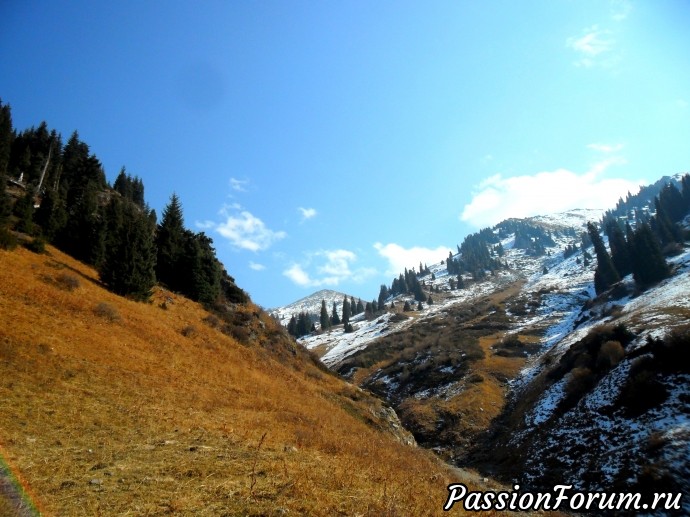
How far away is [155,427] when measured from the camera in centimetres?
1384

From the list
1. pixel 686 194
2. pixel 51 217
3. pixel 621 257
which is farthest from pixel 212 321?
pixel 686 194

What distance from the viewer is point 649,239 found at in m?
81.4

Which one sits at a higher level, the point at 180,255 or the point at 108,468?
the point at 180,255

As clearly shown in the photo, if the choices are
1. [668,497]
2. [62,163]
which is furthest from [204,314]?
[62,163]

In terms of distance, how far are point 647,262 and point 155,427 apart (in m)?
95.5

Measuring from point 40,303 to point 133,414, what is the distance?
13.3 m

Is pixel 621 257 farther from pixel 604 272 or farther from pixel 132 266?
pixel 132 266

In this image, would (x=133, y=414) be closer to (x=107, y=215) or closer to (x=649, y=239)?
(x=107, y=215)

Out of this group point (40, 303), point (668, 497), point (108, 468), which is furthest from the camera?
point (40, 303)

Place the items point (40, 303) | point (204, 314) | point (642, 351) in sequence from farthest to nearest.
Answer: point (204, 314)
point (642, 351)
point (40, 303)

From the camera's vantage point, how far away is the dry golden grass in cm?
864

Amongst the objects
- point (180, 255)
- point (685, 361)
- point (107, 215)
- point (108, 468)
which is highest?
point (107, 215)

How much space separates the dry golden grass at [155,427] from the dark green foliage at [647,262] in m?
81.3

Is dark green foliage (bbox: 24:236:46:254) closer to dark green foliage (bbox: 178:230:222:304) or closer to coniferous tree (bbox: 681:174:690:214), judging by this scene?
dark green foliage (bbox: 178:230:222:304)
